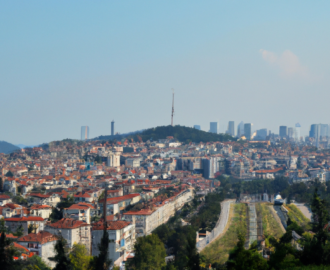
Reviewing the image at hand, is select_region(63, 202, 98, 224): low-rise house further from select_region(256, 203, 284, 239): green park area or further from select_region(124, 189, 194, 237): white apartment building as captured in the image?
select_region(256, 203, 284, 239): green park area

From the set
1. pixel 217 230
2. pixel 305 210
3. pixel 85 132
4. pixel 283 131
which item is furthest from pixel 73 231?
pixel 283 131

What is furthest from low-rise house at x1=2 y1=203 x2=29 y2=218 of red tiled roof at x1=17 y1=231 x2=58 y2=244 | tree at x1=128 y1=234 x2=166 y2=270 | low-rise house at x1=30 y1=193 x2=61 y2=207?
tree at x1=128 y1=234 x2=166 y2=270

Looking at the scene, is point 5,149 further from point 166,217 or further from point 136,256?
point 136,256

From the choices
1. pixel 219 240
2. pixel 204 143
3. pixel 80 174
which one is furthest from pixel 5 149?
pixel 219 240

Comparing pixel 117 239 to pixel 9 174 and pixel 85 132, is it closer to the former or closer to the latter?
pixel 9 174

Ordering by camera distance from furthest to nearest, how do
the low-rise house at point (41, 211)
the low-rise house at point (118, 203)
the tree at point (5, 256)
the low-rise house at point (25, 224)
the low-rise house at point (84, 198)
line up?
the low-rise house at point (84, 198)
the low-rise house at point (118, 203)
the low-rise house at point (41, 211)
the low-rise house at point (25, 224)
the tree at point (5, 256)

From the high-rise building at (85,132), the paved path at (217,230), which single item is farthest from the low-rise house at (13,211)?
the high-rise building at (85,132)

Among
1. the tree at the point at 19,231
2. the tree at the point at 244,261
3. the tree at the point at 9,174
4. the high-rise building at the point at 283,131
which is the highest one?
the high-rise building at the point at 283,131

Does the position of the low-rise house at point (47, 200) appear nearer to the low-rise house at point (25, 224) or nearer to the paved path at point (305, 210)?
the low-rise house at point (25, 224)
